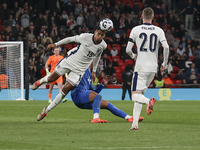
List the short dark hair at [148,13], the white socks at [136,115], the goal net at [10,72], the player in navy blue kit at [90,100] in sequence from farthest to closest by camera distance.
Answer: the goal net at [10,72] < the player in navy blue kit at [90,100] < the short dark hair at [148,13] < the white socks at [136,115]

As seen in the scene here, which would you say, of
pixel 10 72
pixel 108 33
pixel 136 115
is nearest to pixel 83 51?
pixel 136 115

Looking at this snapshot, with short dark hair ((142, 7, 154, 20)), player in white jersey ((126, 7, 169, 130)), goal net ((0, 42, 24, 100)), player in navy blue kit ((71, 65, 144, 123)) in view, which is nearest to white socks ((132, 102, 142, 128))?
player in white jersey ((126, 7, 169, 130))

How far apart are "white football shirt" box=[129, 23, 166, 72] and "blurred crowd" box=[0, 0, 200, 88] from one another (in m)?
14.7

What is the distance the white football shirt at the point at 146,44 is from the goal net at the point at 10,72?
13.5 m

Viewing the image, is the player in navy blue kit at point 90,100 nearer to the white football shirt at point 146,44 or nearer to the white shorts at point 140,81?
the white shorts at point 140,81

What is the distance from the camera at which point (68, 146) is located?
19.5 ft

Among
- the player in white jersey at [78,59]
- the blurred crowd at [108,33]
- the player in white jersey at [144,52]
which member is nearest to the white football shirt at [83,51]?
the player in white jersey at [78,59]

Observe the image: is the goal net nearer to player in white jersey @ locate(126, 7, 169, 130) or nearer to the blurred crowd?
the blurred crowd

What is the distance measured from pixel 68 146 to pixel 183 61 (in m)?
19.4

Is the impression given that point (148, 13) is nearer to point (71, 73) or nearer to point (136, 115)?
point (136, 115)

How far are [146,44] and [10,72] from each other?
14.1 meters

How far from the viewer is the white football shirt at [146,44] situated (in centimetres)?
782

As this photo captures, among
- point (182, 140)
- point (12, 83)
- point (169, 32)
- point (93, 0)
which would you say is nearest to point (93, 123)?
point (182, 140)

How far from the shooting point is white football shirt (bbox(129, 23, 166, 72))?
782cm
